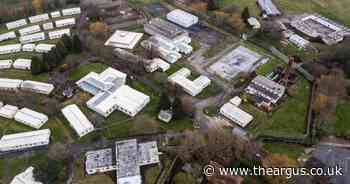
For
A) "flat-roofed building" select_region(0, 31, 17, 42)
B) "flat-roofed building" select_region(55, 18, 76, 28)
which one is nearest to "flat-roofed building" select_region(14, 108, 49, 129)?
"flat-roofed building" select_region(0, 31, 17, 42)

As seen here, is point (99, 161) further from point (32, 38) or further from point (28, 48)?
point (32, 38)

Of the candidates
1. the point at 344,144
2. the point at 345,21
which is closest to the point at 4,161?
the point at 344,144

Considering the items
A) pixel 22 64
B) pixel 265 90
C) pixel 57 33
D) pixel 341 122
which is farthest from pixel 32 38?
pixel 341 122

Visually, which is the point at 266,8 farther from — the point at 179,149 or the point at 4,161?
the point at 4,161

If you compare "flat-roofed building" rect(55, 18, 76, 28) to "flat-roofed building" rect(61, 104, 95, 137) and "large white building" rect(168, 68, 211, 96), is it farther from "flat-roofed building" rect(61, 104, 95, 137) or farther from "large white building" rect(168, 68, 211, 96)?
"large white building" rect(168, 68, 211, 96)

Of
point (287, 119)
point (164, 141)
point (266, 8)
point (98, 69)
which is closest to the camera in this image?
point (164, 141)

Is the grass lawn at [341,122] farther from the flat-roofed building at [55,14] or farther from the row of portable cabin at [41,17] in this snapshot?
the flat-roofed building at [55,14]
